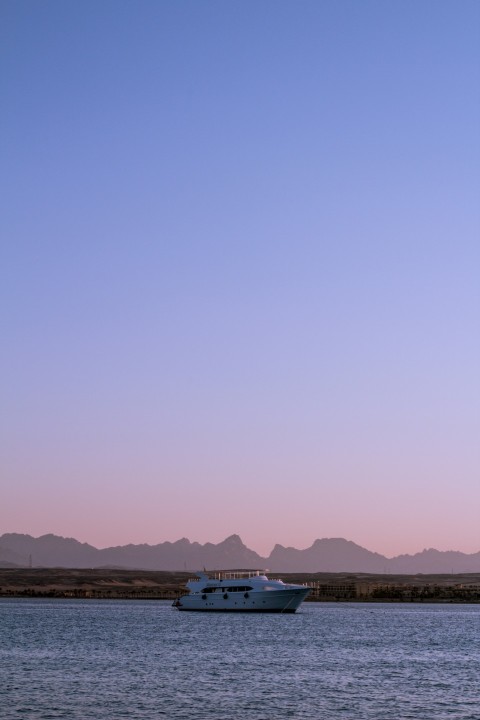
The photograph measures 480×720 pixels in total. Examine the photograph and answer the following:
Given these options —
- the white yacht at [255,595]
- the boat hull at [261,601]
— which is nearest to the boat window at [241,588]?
the white yacht at [255,595]

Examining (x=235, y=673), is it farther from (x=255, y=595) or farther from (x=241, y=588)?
(x=241, y=588)

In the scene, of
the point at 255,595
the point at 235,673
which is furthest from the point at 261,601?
the point at 235,673

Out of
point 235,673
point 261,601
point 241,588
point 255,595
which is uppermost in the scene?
point 241,588

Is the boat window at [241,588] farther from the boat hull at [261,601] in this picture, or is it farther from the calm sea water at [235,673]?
the calm sea water at [235,673]

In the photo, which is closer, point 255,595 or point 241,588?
point 255,595

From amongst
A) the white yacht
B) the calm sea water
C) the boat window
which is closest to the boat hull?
the white yacht

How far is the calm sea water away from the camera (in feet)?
198

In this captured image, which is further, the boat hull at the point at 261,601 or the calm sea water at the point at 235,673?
the boat hull at the point at 261,601

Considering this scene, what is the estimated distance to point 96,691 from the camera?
6738 cm

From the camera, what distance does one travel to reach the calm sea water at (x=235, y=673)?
6044 centimetres

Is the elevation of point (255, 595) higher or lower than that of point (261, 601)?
higher

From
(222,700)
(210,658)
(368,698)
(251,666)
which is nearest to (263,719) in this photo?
(222,700)

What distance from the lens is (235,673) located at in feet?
264

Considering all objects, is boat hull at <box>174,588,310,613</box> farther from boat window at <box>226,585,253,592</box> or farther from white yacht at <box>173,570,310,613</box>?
boat window at <box>226,585,253,592</box>
